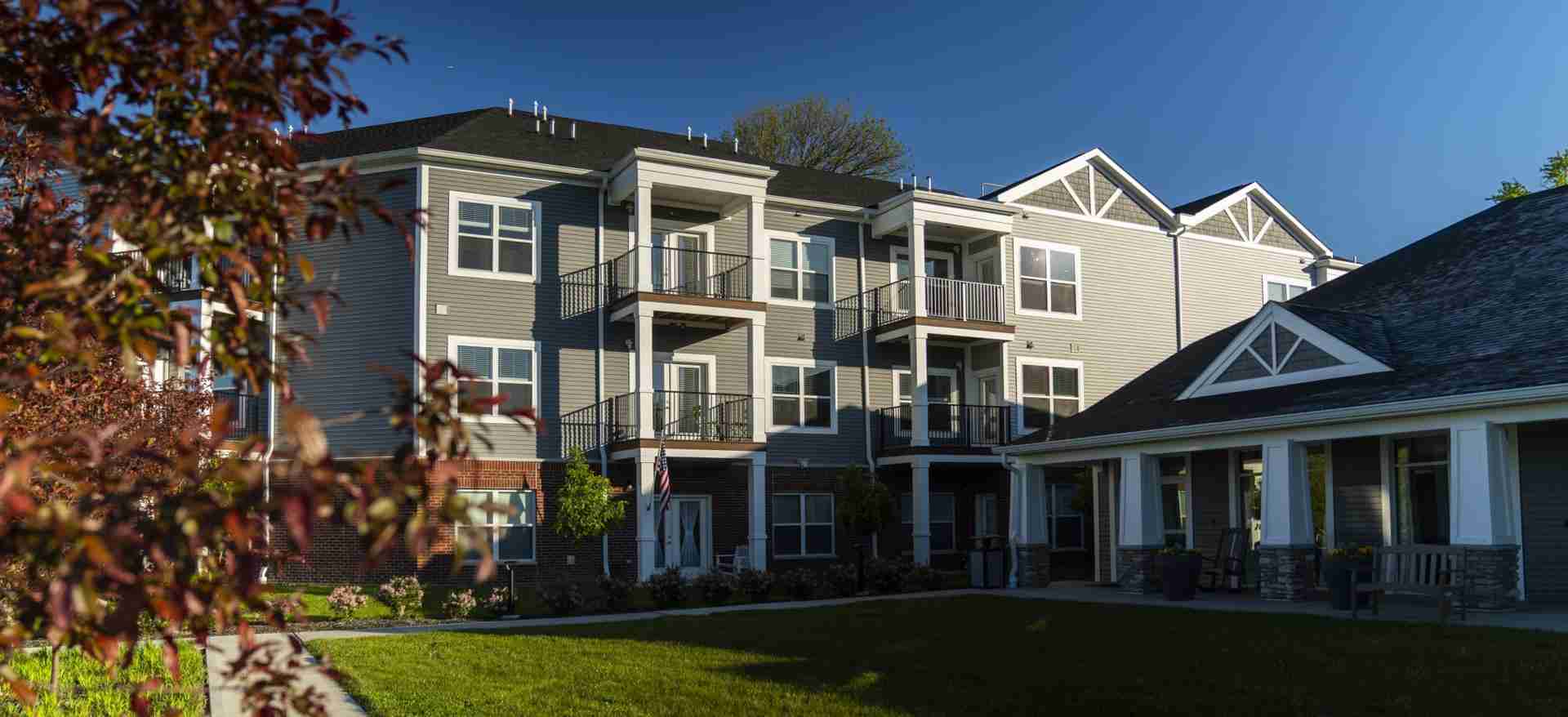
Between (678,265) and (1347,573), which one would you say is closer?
(1347,573)

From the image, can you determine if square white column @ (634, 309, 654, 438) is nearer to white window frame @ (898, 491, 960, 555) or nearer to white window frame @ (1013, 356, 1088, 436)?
white window frame @ (898, 491, 960, 555)

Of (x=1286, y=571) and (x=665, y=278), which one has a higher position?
(x=665, y=278)

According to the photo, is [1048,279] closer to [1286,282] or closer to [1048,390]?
[1048,390]

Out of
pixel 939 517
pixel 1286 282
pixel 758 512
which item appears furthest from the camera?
pixel 1286 282

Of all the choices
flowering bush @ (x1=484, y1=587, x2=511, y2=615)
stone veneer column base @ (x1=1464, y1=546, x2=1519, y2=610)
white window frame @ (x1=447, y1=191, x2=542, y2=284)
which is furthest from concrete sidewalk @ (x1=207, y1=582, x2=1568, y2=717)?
white window frame @ (x1=447, y1=191, x2=542, y2=284)

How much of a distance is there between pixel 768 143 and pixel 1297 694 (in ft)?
127

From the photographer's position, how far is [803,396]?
2686cm

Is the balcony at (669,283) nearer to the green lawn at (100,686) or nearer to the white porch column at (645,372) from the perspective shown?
the white porch column at (645,372)

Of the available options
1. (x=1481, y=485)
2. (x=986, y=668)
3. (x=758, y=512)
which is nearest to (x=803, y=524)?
(x=758, y=512)

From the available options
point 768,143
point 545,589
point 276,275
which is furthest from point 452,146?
point 768,143

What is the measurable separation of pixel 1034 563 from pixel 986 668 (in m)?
10.5

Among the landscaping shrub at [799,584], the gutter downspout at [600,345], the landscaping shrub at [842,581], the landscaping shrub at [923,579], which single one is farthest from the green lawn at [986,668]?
the gutter downspout at [600,345]

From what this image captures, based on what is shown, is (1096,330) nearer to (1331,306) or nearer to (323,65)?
(1331,306)

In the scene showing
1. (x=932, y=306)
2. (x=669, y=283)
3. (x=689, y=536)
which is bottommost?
(x=689, y=536)
